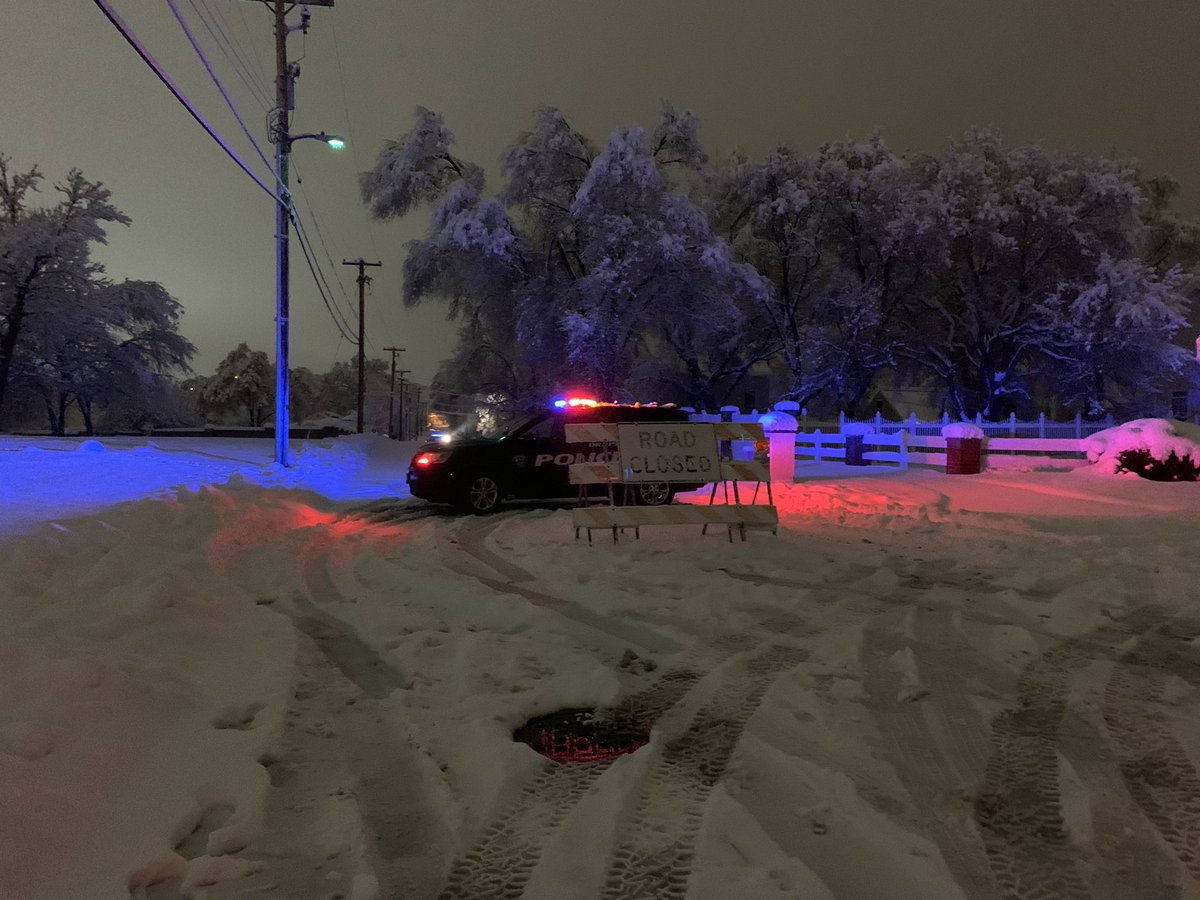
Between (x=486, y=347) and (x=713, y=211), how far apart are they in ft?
40.5

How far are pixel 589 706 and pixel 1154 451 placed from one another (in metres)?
14.2

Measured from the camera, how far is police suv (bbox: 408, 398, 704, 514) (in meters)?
12.6

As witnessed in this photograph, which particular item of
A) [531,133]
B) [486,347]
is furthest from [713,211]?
[486,347]

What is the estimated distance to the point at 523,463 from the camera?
1292 centimetres

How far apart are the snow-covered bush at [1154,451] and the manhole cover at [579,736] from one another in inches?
555

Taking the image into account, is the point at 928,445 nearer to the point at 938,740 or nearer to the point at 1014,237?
the point at 938,740

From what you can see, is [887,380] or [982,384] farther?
[887,380]

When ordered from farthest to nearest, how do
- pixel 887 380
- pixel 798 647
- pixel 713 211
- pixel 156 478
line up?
pixel 887 380 < pixel 713 211 < pixel 156 478 < pixel 798 647

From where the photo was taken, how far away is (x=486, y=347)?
1280 inches

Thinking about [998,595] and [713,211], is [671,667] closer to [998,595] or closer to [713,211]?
[998,595]

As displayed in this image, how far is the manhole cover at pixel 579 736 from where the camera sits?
3760mm

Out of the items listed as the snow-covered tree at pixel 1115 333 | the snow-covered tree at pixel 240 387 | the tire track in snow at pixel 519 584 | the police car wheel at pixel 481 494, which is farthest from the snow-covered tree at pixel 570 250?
the snow-covered tree at pixel 240 387

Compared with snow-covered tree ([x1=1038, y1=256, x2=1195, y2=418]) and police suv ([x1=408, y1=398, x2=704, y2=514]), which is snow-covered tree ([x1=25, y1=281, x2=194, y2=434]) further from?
snow-covered tree ([x1=1038, y1=256, x2=1195, y2=418])

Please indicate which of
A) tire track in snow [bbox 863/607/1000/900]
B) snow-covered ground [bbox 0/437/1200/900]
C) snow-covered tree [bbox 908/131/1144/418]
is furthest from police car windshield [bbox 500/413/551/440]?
snow-covered tree [bbox 908/131/1144/418]
